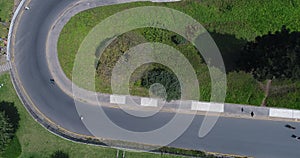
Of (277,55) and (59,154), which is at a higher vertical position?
(277,55)

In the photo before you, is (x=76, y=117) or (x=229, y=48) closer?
(x=229, y=48)

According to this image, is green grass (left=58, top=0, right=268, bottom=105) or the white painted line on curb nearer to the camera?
green grass (left=58, top=0, right=268, bottom=105)

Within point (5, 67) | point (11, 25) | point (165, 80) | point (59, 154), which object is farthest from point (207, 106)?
point (11, 25)

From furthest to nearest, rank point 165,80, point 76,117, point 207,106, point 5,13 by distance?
point 5,13 < point 76,117 < point 207,106 < point 165,80

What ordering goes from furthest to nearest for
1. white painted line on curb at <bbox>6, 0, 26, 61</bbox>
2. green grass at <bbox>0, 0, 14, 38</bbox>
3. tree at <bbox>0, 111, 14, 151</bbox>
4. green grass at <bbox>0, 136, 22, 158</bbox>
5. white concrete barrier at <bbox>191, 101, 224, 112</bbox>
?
green grass at <bbox>0, 0, 14, 38</bbox> < white painted line on curb at <bbox>6, 0, 26, 61</bbox> < green grass at <bbox>0, 136, 22, 158</bbox> < white concrete barrier at <bbox>191, 101, 224, 112</bbox> < tree at <bbox>0, 111, 14, 151</bbox>

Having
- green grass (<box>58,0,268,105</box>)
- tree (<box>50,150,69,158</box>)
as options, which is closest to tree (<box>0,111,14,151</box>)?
tree (<box>50,150,69,158</box>)

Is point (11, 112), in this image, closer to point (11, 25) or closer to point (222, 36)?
point (11, 25)

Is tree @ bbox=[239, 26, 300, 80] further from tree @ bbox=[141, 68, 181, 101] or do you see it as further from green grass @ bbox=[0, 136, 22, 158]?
green grass @ bbox=[0, 136, 22, 158]
